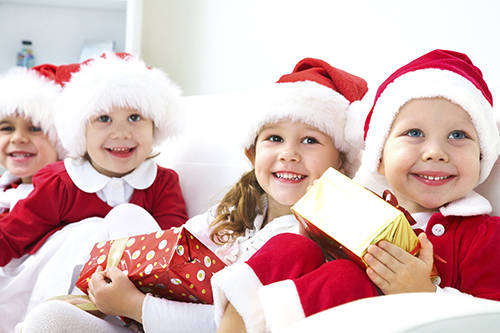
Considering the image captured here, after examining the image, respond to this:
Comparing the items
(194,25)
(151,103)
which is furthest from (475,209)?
(194,25)

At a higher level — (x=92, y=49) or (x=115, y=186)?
(x=92, y=49)

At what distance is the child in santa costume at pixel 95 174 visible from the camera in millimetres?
1254

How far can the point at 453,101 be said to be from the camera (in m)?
0.80

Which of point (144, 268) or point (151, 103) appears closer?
point (144, 268)

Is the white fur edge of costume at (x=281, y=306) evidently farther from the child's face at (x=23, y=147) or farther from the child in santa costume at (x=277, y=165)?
the child's face at (x=23, y=147)

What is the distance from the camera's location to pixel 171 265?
80 centimetres

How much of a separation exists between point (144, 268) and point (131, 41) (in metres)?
1.71

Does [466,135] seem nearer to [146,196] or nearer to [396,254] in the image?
[396,254]

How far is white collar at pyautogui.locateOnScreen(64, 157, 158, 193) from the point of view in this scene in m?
1.35

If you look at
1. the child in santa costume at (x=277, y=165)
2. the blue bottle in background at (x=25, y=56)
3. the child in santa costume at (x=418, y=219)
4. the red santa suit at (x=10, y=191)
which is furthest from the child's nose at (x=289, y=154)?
the blue bottle in background at (x=25, y=56)

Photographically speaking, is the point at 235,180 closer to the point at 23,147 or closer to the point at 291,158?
the point at 291,158

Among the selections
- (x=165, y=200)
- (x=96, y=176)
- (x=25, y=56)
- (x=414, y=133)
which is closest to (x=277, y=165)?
(x=414, y=133)

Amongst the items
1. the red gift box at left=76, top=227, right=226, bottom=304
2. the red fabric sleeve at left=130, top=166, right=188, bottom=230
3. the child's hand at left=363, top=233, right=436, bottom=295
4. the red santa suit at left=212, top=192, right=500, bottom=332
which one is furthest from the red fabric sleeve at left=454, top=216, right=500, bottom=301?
the red fabric sleeve at left=130, top=166, right=188, bottom=230

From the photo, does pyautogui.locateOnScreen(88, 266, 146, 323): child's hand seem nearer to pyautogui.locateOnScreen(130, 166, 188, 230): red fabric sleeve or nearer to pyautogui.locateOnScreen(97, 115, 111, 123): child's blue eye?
pyautogui.locateOnScreen(130, 166, 188, 230): red fabric sleeve
